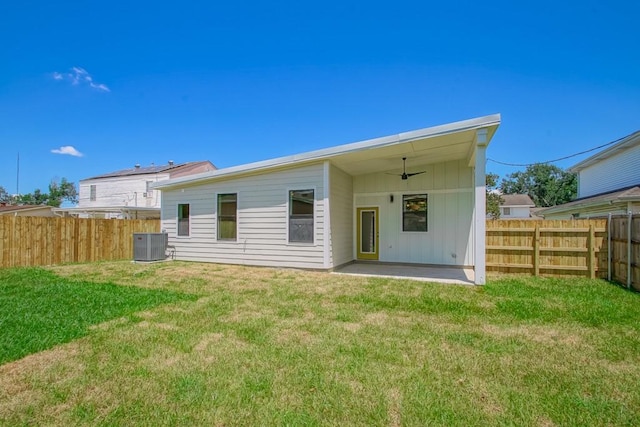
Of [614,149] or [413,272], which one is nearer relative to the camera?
[413,272]

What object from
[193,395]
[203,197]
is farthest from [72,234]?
[193,395]

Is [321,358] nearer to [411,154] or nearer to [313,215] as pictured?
[313,215]

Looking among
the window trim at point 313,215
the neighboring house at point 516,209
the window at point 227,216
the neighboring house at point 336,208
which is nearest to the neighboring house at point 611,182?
the neighboring house at point 336,208

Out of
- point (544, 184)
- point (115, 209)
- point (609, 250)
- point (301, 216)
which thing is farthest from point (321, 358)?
point (544, 184)

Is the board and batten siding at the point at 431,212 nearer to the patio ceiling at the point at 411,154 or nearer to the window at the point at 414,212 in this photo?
the window at the point at 414,212

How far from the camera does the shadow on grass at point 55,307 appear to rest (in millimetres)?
3330

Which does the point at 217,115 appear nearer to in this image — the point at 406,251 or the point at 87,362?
the point at 406,251

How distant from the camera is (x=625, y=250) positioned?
252 inches

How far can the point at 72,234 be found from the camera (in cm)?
1009

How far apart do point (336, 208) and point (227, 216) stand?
3437 millimetres

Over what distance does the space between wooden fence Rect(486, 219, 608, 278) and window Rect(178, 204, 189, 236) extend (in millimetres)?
9156

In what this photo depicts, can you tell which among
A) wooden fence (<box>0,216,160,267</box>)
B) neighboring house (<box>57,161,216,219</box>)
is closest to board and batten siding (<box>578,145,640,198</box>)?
wooden fence (<box>0,216,160,267</box>)

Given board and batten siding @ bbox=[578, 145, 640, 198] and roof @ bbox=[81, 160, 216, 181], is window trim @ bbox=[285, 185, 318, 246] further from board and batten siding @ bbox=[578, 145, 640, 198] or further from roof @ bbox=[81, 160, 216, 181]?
roof @ bbox=[81, 160, 216, 181]

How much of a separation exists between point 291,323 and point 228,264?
592cm
